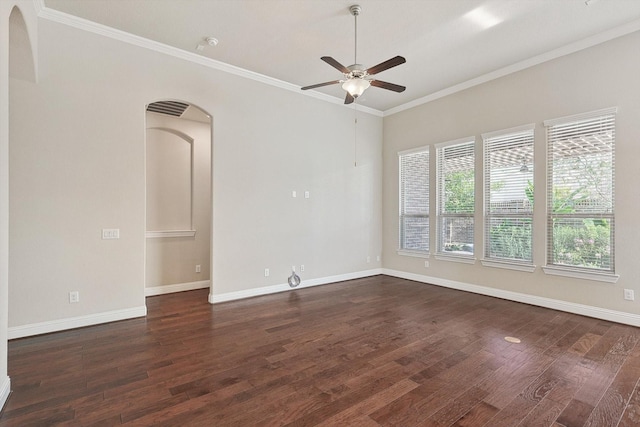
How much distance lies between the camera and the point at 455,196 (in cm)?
564

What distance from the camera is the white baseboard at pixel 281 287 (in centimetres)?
468

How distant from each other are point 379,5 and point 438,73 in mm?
2099

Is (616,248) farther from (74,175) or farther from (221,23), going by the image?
(74,175)

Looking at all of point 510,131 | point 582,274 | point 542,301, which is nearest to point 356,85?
point 510,131

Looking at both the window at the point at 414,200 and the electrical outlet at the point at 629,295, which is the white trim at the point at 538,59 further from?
the electrical outlet at the point at 629,295

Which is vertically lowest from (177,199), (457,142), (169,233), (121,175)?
(169,233)

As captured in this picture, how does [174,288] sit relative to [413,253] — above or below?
below

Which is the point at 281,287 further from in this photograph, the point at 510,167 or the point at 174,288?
the point at 510,167

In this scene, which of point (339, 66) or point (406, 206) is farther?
point (406, 206)

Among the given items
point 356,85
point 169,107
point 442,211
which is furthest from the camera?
point 442,211

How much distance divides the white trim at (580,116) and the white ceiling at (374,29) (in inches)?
35.3

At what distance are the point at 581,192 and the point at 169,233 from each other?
→ 6.33 metres

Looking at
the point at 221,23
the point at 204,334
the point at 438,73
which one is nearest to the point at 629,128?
the point at 438,73

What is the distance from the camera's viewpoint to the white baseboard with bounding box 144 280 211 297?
5.16 m
